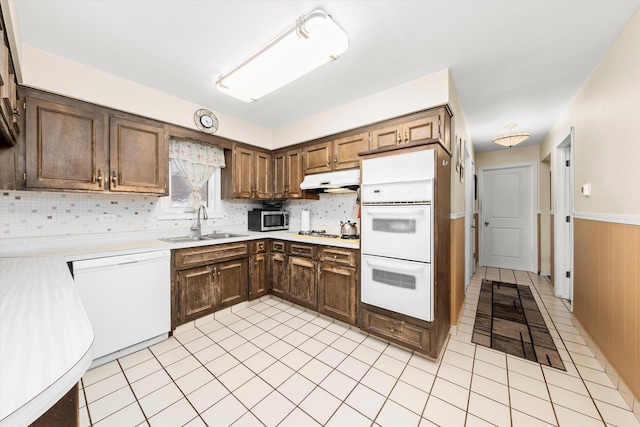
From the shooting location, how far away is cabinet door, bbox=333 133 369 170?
2.81m

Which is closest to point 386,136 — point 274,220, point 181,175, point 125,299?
point 274,220

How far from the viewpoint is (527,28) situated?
177 cm

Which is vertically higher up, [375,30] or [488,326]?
[375,30]

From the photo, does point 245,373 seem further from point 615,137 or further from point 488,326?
point 615,137

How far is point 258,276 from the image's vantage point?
325 cm

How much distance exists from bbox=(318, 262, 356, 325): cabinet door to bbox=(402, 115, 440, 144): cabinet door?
1425 millimetres

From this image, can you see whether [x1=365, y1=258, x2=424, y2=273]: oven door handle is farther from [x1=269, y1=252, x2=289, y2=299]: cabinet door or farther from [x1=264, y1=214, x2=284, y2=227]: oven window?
[x1=264, y1=214, x2=284, y2=227]: oven window

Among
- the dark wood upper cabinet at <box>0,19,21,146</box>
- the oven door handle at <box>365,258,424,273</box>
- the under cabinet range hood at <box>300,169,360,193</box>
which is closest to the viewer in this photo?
the dark wood upper cabinet at <box>0,19,21,146</box>

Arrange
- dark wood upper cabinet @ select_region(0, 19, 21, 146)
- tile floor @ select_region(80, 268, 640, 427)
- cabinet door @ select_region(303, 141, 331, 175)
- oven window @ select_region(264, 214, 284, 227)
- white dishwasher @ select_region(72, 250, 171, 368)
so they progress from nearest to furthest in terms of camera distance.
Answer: dark wood upper cabinet @ select_region(0, 19, 21, 146)
tile floor @ select_region(80, 268, 640, 427)
white dishwasher @ select_region(72, 250, 171, 368)
cabinet door @ select_region(303, 141, 331, 175)
oven window @ select_region(264, 214, 284, 227)

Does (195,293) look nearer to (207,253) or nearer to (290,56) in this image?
(207,253)

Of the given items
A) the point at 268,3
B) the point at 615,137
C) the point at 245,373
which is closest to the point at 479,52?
the point at 615,137

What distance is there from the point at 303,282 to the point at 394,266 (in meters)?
1.20

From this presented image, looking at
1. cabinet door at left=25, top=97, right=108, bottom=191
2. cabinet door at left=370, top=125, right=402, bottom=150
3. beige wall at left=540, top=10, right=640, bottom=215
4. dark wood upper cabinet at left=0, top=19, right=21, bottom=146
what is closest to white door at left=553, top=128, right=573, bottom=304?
beige wall at left=540, top=10, right=640, bottom=215

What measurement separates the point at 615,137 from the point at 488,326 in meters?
1.99
